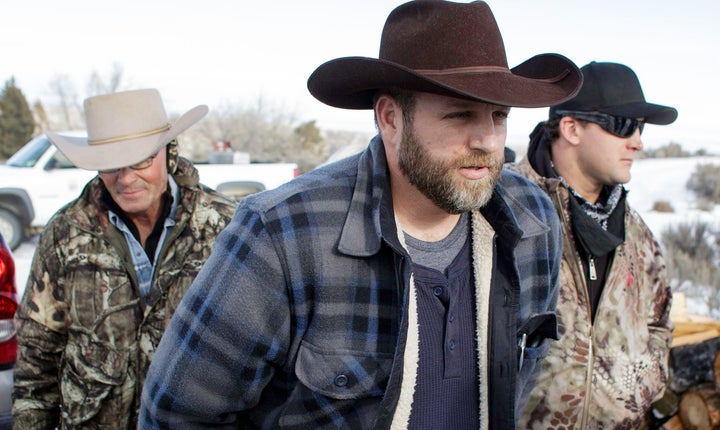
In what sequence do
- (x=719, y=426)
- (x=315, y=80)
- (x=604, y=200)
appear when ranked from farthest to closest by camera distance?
(x=719, y=426), (x=604, y=200), (x=315, y=80)

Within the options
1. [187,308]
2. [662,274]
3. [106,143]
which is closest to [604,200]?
[662,274]

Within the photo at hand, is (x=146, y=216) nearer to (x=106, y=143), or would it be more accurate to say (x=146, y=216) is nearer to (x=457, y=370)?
(x=106, y=143)

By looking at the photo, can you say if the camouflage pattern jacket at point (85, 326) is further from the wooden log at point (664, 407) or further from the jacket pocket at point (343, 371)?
the wooden log at point (664, 407)

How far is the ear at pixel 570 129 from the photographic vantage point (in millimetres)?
3281

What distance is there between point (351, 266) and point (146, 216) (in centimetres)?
168

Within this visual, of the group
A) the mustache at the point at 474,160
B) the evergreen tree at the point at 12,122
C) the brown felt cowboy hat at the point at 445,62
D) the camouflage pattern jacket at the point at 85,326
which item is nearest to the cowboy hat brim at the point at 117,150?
the camouflage pattern jacket at the point at 85,326

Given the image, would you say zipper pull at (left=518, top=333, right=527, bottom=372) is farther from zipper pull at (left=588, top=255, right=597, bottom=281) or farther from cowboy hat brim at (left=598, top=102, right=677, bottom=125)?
cowboy hat brim at (left=598, top=102, right=677, bottom=125)

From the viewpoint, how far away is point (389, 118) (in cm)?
204

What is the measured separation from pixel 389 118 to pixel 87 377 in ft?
5.90

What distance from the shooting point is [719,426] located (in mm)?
4234

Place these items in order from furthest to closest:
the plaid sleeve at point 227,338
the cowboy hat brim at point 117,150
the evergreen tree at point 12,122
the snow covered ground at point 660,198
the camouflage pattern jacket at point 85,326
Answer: the evergreen tree at point 12,122, the snow covered ground at point 660,198, the cowboy hat brim at point 117,150, the camouflage pattern jacket at point 85,326, the plaid sleeve at point 227,338

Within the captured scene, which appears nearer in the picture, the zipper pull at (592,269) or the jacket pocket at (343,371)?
the jacket pocket at (343,371)

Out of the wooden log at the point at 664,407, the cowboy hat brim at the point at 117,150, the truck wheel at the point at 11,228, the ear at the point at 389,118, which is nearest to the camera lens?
the ear at the point at 389,118

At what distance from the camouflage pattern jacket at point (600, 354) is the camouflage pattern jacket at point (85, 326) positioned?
1.73 m
